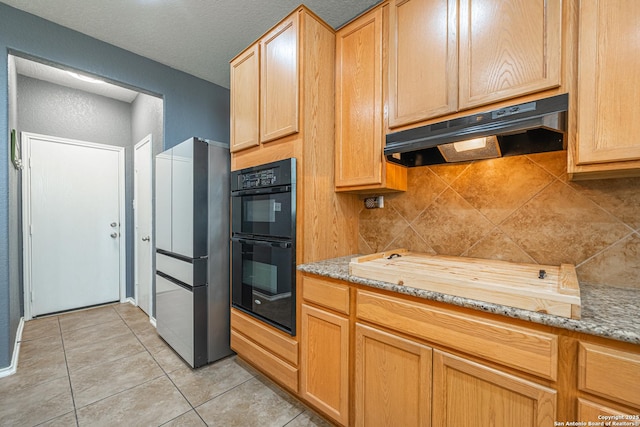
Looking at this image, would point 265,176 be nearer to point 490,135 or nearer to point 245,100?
point 245,100

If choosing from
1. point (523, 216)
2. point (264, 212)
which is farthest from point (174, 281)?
point (523, 216)

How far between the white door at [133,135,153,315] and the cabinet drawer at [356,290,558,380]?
291 centimetres

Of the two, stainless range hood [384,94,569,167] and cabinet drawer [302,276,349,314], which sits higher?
stainless range hood [384,94,569,167]

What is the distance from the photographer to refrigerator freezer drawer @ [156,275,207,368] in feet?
6.81

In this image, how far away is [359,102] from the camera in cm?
168

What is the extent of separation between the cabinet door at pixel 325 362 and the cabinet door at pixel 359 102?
845 mm

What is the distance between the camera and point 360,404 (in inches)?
52.3

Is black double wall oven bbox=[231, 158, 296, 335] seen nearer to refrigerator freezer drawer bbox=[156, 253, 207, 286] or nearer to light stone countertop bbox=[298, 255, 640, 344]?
refrigerator freezer drawer bbox=[156, 253, 207, 286]

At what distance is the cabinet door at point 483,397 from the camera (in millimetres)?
874

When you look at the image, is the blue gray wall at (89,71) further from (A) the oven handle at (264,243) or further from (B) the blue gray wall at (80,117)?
(A) the oven handle at (264,243)

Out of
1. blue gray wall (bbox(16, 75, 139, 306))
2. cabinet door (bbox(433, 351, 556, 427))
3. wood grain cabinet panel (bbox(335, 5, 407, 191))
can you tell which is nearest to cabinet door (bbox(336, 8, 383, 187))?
wood grain cabinet panel (bbox(335, 5, 407, 191))

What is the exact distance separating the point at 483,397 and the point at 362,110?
1.53 metres

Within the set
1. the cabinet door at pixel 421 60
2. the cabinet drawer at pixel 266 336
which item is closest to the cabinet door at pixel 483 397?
the cabinet drawer at pixel 266 336

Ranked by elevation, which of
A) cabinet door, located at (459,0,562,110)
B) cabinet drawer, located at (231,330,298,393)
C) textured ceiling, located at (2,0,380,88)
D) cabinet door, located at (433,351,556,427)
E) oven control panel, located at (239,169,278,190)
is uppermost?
textured ceiling, located at (2,0,380,88)
